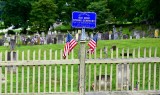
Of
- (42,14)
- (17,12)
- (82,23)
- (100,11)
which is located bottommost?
(82,23)

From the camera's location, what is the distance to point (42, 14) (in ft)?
172

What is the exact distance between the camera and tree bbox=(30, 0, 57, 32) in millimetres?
52344

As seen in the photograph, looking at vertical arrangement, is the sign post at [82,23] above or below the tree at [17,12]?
below

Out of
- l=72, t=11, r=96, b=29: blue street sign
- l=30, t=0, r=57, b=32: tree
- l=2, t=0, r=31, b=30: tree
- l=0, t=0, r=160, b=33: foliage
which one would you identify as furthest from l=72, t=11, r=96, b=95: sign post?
l=2, t=0, r=31, b=30: tree

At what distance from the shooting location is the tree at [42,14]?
52.3 m

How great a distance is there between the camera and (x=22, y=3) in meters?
60.4

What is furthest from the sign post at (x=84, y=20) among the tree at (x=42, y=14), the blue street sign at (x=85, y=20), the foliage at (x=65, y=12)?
the tree at (x=42, y=14)

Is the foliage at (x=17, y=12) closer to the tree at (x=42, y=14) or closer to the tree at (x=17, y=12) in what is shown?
the tree at (x=17, y=12)

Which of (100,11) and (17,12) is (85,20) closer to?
(100,11)

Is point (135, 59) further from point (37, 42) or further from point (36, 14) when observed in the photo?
point (36, 14)

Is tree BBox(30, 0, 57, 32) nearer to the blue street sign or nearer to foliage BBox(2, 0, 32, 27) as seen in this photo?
foliage BBox(2, 0, 32, 27)

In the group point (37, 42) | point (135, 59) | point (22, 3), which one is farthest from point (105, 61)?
point (22, 3)

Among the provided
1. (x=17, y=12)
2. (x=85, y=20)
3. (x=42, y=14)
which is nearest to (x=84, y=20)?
(x=85, y=20)

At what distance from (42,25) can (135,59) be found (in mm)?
41334
